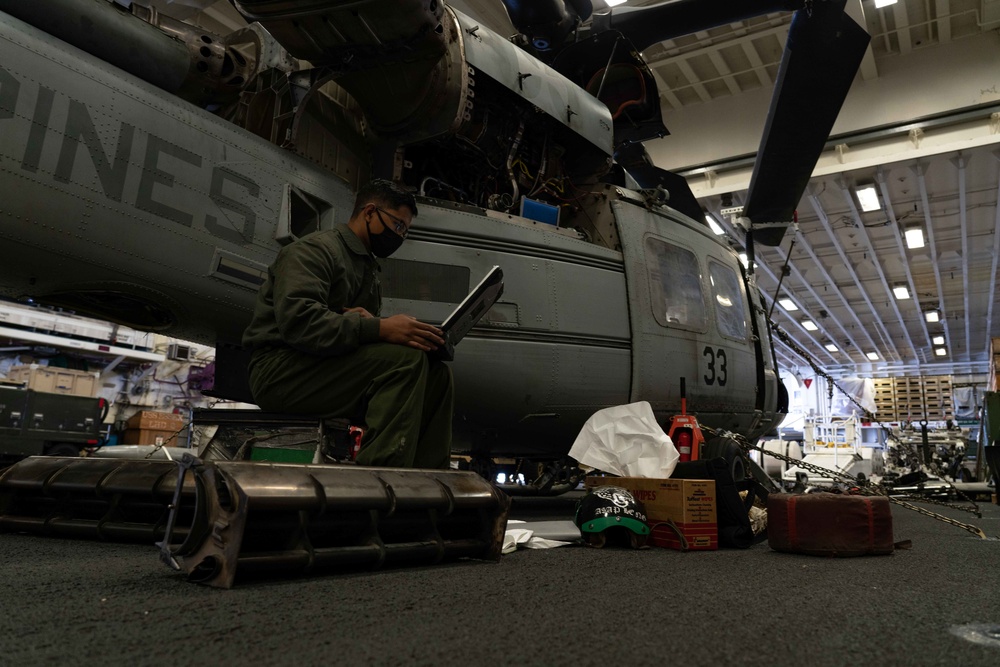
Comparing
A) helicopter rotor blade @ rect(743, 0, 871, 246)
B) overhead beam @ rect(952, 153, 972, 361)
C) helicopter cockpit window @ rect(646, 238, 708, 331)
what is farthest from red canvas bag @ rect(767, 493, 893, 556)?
overhead beam @ rect(952, 153, 972, 361)

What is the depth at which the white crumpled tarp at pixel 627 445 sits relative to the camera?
10.00ft

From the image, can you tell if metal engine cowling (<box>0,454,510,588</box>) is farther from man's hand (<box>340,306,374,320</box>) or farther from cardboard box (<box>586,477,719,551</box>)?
cardboard box (<box>586,477,719,551</box>)

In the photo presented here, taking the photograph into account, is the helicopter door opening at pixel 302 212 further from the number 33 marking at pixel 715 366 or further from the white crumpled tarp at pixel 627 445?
the number 33 marking at pixel 715 366

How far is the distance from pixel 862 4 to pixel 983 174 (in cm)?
544

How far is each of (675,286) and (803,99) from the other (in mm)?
2080

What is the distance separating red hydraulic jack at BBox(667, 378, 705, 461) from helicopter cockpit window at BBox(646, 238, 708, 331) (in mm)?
615

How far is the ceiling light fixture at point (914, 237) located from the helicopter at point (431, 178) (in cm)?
1021

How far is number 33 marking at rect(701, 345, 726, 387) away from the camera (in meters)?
4.30

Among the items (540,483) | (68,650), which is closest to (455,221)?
(68,650)

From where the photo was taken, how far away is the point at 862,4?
27.0 feet

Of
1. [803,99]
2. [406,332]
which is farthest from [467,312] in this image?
[803,99]

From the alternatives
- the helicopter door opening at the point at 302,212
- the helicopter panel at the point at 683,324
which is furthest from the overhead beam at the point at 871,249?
the helicopter door opening at the point at 302,212

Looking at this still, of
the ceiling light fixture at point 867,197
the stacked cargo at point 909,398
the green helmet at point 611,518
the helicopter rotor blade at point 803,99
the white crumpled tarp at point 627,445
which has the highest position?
the ceiling light fixture at point 867,197

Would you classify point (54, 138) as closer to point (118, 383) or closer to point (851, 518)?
point (851, 518)
